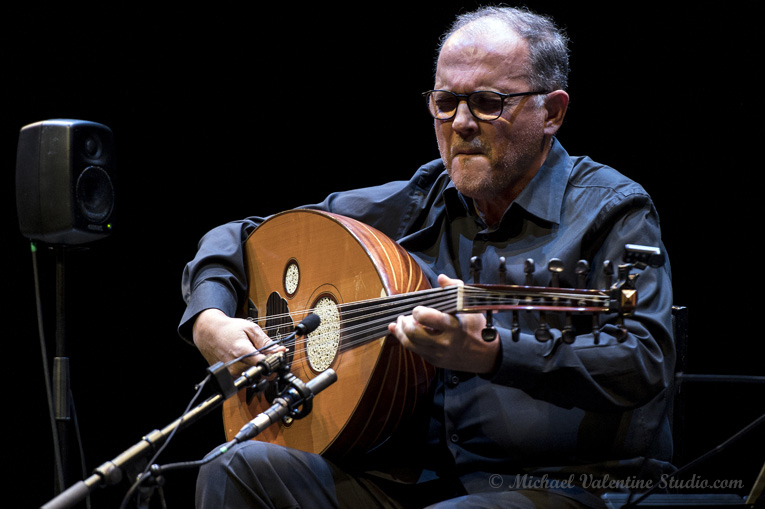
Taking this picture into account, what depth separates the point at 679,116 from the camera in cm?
284

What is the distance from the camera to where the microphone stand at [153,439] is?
1.37 metres

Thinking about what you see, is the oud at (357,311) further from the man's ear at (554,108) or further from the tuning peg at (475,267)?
the man's ear at (554,108)

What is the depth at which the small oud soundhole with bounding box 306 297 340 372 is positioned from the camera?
6.71ft

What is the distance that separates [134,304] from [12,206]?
687mm

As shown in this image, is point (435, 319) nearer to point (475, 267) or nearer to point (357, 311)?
point (475, 267)

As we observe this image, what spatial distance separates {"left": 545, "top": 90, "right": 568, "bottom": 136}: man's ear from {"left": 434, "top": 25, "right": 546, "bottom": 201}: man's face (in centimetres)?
5

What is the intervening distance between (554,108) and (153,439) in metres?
1.47

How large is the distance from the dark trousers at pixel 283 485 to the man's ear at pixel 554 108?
1.05 m

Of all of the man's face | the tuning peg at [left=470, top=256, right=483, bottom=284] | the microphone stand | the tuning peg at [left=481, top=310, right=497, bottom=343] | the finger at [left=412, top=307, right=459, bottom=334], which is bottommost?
the microphone stand

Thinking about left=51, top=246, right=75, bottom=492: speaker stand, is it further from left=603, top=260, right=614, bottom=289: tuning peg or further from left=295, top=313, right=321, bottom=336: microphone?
left=603, top=260, right=614, bottom=289: tuning peg

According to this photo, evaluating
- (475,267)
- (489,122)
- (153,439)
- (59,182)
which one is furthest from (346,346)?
(59,182)

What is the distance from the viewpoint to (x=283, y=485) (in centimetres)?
195

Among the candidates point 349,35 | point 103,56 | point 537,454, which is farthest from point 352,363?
point 103,56

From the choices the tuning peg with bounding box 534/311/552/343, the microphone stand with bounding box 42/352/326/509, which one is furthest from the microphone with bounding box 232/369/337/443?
the tuning peg with bounding box 534/311/552/343
